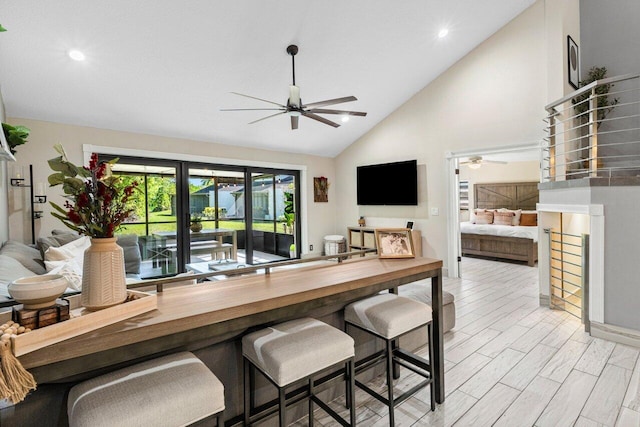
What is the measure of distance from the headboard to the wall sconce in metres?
9.38

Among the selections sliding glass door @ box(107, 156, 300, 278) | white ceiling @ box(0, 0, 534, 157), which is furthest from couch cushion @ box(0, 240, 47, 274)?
white ceiling @ box(0, 0, 534, 157)

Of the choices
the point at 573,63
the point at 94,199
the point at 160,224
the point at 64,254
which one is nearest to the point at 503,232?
the point at 573,63

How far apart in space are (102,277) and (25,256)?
2913mm

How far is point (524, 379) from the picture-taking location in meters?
2.30

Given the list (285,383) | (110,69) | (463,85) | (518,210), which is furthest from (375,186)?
(285,383)

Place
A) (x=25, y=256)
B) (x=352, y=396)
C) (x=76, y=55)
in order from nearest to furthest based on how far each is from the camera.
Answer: (x=352, y=396) < (x=25, y=256) < (x=76, y=55)

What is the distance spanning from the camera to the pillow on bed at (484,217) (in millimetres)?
7863

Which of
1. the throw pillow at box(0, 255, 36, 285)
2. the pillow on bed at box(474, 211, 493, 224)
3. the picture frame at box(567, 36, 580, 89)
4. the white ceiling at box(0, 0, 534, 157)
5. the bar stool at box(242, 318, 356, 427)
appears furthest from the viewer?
the pillow on bed at box(474, 211, 493, 224)

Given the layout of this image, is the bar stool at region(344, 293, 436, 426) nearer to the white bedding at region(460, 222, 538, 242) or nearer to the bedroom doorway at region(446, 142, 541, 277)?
the bedroom doorway at region(446, 142, 541, 277)

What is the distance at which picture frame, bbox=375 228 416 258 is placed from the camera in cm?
212

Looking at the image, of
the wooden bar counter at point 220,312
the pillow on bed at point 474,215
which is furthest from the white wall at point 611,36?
the wooden bar counter at point 220,312

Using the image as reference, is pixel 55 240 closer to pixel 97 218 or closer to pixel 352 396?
pixel 97 218

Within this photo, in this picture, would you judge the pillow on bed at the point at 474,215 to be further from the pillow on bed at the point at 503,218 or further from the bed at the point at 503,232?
the bed at the point at 503,232

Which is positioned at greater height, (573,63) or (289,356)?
(573,63)
